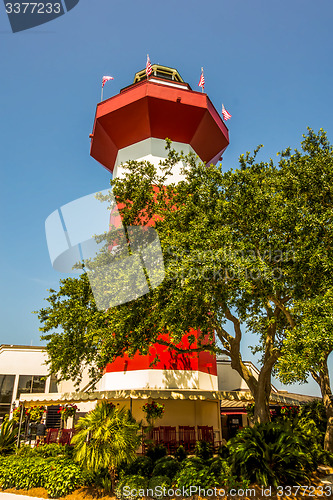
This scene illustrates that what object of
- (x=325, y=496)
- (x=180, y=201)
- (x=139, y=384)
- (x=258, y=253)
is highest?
(x=180, y=201)

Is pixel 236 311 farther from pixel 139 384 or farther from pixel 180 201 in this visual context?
pixel 139 384

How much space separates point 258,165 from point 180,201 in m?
3.56

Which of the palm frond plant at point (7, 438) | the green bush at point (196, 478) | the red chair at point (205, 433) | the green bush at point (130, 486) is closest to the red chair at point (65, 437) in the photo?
the palm frond plant at point (7, 438)

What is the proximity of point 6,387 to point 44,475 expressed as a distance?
16.1 meters

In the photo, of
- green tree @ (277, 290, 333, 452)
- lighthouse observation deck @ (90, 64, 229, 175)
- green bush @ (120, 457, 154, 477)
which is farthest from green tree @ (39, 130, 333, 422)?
lighthouse observation deck @ (90, 64, 229, 175)

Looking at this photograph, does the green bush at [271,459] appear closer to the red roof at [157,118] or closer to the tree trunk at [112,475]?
the tree trunk at [112,475]

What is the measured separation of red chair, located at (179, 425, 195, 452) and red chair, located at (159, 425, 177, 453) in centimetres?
42

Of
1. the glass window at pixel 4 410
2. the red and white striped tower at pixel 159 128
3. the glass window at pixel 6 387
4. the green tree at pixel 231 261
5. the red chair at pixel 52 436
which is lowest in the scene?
the red chair at pixel 52 436

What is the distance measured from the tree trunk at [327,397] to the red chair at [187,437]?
6.21m

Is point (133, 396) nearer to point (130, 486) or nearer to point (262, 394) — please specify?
point (130, 486)

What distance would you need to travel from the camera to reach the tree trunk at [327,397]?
1507cm

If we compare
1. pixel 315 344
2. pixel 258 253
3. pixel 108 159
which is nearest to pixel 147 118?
pixel 108 159

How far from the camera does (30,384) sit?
27.4 metres

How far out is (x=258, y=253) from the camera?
11.8m
